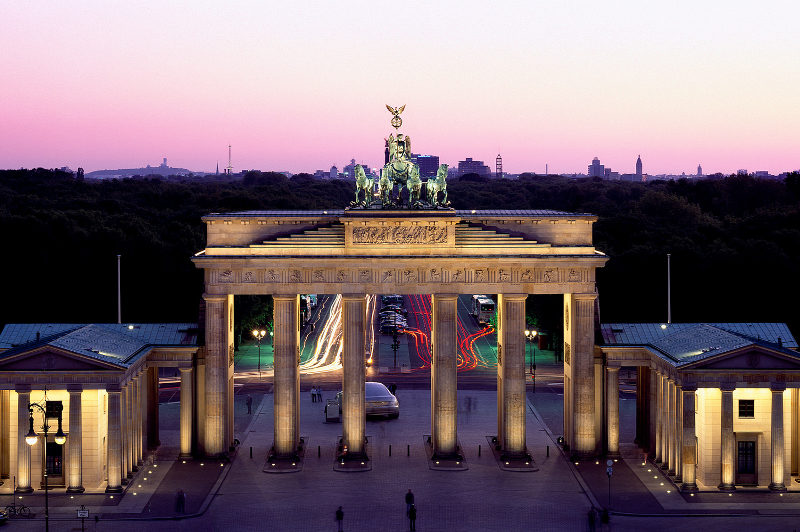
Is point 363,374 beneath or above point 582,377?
above

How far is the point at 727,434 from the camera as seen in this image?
6862 centimetres

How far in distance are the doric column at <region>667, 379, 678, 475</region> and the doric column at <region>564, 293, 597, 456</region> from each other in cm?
602

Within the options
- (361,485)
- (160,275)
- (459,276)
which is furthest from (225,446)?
(160,275)

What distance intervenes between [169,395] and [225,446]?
27723 millimetres

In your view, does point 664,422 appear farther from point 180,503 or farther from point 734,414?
point 180,503

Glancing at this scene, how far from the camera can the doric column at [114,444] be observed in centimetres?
6862

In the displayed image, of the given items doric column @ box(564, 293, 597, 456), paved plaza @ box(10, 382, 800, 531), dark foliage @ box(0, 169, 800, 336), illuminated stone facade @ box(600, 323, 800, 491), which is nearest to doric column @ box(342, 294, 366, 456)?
paved plaza @ box(10, 382, 800, 531)

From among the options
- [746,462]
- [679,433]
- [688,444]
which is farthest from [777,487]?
[679,433]

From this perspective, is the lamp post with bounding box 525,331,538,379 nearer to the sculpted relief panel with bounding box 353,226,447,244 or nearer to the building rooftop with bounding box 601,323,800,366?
the building rooftop with bounding box 601,323,800,366

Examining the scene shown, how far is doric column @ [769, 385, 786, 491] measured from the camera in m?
68.6

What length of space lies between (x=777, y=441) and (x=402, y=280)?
26364 millimetres

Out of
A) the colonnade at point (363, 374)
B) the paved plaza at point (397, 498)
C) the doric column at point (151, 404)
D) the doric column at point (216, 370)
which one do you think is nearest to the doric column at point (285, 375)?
the colonnade at point (363, 374)

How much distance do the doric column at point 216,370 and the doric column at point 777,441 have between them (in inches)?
1312

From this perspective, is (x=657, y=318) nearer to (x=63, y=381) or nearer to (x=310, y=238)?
(x=310, y=238)
